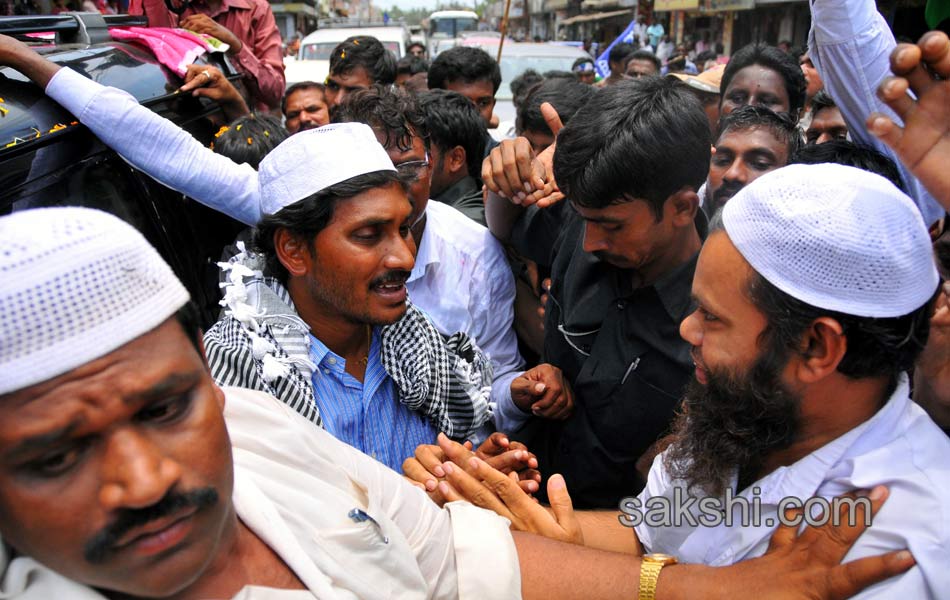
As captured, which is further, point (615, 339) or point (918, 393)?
point (615, 339)

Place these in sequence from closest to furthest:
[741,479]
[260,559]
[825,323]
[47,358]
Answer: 1. [47,358]
2. [260,559]
3. [825,323]
4. [741,479]

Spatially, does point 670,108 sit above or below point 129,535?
above

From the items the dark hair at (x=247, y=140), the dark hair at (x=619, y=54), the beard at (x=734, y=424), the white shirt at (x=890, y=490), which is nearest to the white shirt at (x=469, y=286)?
the dark hair at (x=247, y=140)

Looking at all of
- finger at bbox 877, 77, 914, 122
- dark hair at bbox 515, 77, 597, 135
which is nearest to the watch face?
finger at bbox 877, 77, 914, 122

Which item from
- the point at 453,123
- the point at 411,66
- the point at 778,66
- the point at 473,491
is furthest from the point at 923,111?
the point at 411,66

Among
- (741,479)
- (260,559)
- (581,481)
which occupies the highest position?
(260,559)

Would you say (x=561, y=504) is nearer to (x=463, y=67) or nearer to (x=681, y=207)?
(x=681, y=207)

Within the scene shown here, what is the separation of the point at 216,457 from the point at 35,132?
146 cm

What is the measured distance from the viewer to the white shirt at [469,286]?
9.46ft

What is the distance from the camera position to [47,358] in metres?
0.88

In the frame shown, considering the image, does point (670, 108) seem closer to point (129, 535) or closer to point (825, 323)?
point (825, 323)

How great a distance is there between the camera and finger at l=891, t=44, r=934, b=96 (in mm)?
1354

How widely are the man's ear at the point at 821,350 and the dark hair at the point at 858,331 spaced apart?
0.01 metres

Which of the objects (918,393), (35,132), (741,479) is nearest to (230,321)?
(35,132)
